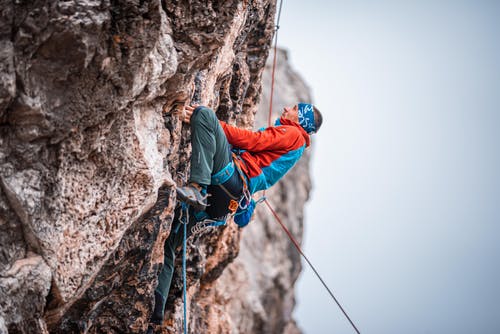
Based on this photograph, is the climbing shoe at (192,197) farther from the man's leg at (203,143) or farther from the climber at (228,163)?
the man's leg at (203,143)

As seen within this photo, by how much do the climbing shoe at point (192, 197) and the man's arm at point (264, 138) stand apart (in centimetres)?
77

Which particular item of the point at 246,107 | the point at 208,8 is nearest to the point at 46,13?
the point at 208,8

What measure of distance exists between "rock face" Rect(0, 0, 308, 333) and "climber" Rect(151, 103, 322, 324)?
29cm

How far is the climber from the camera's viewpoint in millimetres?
6035

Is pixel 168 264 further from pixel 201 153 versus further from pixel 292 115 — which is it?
pixel 292 115

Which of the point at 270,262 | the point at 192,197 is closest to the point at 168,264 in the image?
the point at 192,197

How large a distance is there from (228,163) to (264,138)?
53 cm

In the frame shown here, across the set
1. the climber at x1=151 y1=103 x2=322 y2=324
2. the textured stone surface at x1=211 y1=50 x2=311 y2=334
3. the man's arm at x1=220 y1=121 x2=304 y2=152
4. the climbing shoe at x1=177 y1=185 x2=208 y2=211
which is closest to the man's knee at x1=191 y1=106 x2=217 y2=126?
the climber at x1=151 y1=103 x2=322 y2=324

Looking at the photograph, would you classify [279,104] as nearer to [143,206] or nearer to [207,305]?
[207,305]

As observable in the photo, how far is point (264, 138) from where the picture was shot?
6590 mm

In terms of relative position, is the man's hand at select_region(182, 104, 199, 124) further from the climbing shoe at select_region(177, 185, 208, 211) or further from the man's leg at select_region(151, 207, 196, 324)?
the man's leg at select_region(151, 207, 196, 324)

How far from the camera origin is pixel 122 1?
482cm

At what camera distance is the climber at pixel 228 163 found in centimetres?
604

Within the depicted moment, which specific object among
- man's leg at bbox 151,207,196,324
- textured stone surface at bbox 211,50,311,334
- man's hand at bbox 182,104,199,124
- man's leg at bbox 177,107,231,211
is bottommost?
textured stone surface at bbox 211,50,311,334
